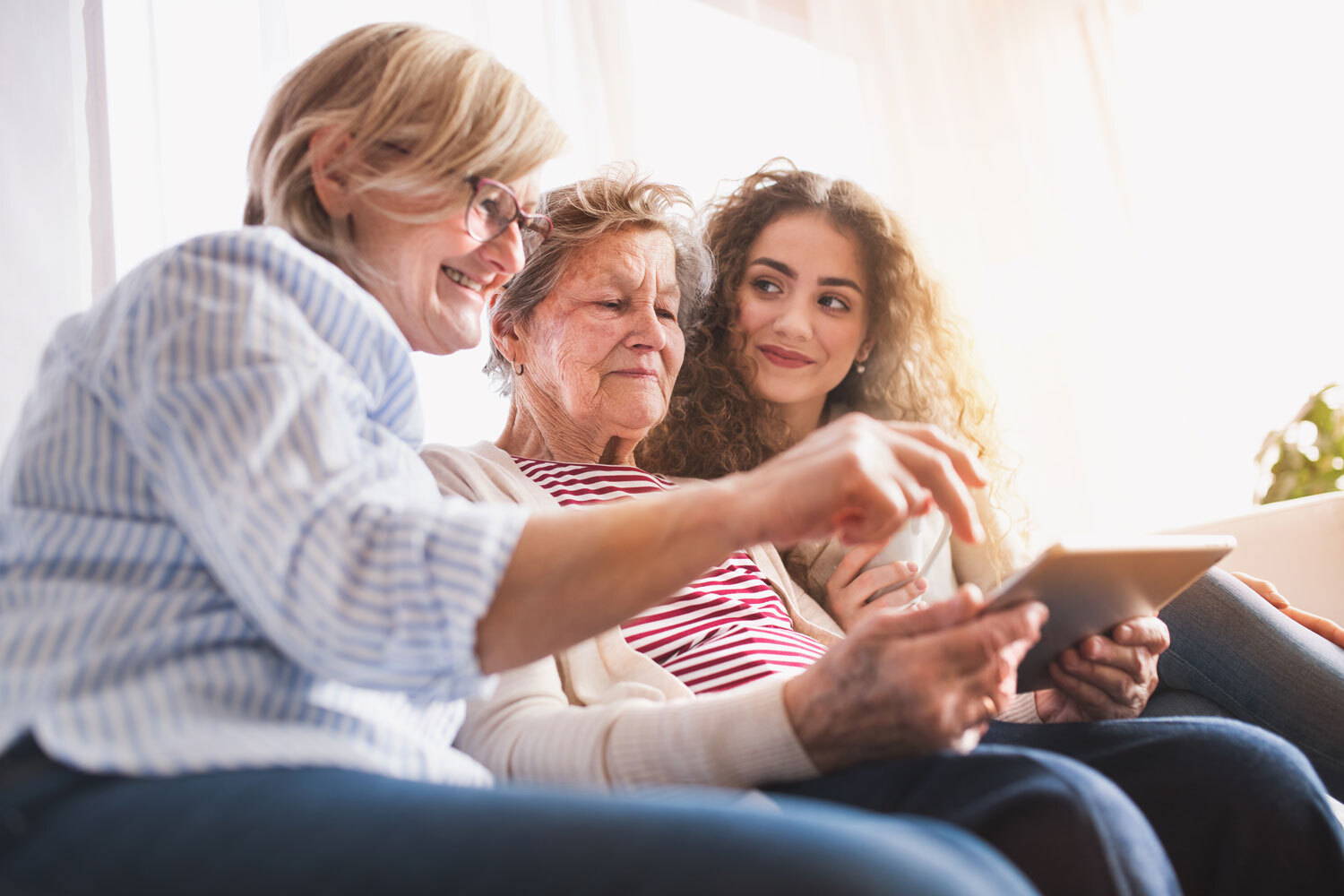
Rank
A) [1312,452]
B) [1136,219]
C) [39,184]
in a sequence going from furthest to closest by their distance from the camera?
[1136,219], [1312,452], [39,184]

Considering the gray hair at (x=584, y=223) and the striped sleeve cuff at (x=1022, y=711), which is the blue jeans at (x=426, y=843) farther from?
the gray hair at (x=584, y=223)

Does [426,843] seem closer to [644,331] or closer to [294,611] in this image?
[294,611]

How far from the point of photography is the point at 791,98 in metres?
2.33

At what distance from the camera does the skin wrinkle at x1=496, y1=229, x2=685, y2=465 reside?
4.30 ft

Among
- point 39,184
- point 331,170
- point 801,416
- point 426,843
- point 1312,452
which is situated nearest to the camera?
point 426,843

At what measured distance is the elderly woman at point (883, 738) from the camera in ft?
2.30

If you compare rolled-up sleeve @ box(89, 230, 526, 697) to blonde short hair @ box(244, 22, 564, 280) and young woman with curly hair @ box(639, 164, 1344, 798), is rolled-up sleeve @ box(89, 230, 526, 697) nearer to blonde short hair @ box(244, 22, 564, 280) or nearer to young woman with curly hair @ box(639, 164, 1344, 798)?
blonde short hair @ box(244, 22, 564, 280)

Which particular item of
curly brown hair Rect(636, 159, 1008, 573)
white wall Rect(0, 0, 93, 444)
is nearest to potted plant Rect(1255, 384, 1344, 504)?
curly brown hair Rect(636, 159, 1008, 573)

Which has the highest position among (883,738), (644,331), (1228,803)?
(644,331)

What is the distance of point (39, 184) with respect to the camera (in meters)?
1.28

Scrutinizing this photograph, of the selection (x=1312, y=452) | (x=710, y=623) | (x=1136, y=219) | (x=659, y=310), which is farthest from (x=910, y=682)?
(x=1136, y=219)

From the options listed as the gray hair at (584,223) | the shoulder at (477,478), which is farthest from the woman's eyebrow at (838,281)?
the shoulder at (477,478)

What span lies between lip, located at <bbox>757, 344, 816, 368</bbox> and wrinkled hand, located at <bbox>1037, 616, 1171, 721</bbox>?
29.4 inches

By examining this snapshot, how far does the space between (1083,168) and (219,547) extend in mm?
2982
